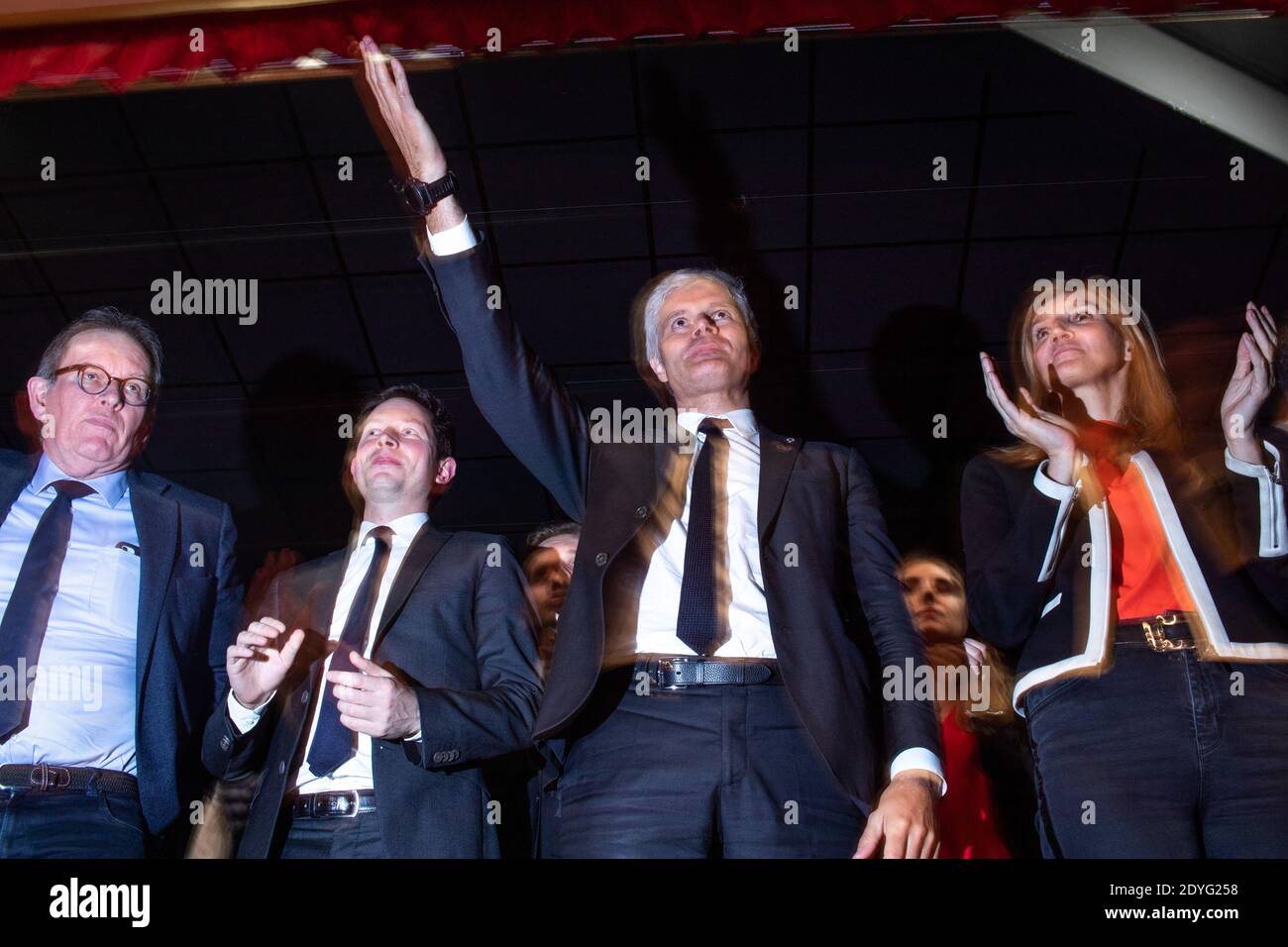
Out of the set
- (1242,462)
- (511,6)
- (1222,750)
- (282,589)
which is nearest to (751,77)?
(511,6)

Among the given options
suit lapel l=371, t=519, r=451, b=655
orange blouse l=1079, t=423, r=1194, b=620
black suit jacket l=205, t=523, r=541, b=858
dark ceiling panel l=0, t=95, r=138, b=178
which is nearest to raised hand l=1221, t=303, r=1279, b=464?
orange blouse l=1079, t=423, r=1194, b=620

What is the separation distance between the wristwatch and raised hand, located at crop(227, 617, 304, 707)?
70 centimetres

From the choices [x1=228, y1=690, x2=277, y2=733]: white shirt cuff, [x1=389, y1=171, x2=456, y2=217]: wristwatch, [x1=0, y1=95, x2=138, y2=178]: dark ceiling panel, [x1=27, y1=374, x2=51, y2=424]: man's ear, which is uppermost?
[x1=0, y1=95, x2=138, y2=178]: dark ceiling panel

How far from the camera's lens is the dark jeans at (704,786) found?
156 cm

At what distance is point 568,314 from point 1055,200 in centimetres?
101

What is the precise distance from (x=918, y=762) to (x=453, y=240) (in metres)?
1.06

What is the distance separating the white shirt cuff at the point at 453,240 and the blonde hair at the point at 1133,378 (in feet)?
3.12

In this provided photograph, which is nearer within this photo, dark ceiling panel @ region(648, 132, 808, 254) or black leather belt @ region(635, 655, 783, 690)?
black leather belt @ region(635, 655, 783, 690)

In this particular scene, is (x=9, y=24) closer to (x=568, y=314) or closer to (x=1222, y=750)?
(x=568, y=314)

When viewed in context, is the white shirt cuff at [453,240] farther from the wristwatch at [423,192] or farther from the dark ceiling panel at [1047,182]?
the dark ceiling panel at [1047,182]

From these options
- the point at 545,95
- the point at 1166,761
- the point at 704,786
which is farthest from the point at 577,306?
the point at 1166,761

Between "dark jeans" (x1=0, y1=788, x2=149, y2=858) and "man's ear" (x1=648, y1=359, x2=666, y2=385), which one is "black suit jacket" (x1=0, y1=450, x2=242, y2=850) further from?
"man's ear" (x1=648, y1=359, x2=666, y2=385)

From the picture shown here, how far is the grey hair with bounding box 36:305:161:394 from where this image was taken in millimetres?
2133

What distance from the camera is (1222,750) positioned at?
1621 mm
